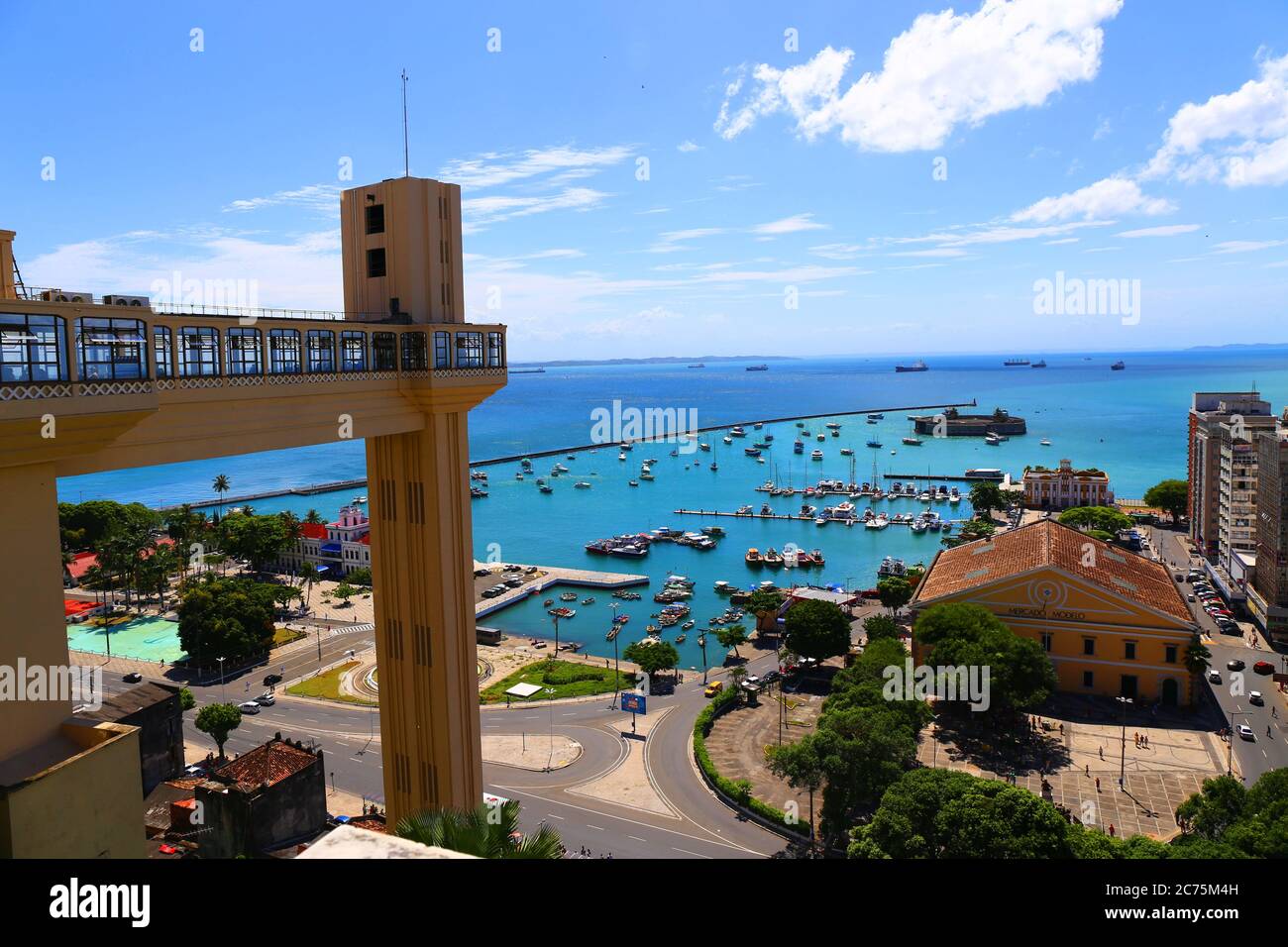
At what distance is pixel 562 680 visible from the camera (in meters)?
47.7

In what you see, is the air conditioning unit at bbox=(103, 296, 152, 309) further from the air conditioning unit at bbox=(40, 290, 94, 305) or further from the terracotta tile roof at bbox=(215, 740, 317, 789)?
the terracotta tile roof at bbox=(215, 740, 317, 789)

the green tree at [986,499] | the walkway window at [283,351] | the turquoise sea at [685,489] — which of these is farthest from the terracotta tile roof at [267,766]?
the green tree at [986,499]

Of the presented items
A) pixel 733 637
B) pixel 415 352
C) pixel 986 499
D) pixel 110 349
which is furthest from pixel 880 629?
pixel 986 499

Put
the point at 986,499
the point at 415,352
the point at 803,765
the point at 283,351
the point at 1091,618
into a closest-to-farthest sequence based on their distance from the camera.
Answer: the point at 283,351, the point at 415,352, the point at 803,765, the point at 1091,618, the point at 986,499

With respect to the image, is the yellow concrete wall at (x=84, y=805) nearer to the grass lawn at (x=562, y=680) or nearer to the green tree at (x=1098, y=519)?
the grass lawn at (x=562, y=680)

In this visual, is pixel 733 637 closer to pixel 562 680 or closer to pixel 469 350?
pixel 562 680

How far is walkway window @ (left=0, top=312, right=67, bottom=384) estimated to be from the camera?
7656 mm

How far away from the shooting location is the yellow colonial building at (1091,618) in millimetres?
40219

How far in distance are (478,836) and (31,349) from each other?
608cm

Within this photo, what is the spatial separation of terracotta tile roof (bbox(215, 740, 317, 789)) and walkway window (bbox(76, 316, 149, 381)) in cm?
2392

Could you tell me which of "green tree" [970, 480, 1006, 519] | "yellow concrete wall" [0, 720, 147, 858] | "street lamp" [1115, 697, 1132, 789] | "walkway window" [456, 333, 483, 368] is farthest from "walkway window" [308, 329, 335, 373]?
"green tree" [970, 480, 1006, 519]

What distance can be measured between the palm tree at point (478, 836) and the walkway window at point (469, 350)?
8401 millimetres

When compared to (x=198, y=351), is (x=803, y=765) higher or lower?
lower
